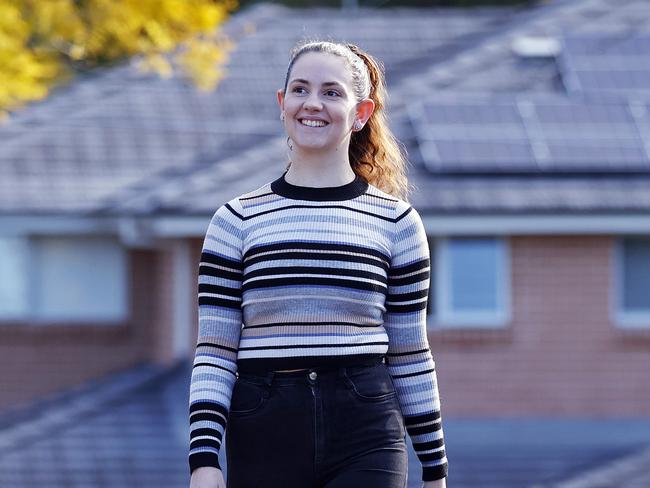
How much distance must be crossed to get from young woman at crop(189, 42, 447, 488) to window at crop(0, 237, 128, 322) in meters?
13.7

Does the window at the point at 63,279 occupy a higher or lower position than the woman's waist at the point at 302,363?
higher

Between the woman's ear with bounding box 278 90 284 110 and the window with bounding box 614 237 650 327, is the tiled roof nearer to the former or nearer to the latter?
the window with bounding box 614 237 650 327

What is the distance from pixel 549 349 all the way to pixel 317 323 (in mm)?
11197

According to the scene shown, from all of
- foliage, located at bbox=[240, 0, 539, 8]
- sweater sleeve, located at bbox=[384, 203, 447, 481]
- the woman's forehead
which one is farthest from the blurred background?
foliage, located at bbox=[240, 0, 539, 8]

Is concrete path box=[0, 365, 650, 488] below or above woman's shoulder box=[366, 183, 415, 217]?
below

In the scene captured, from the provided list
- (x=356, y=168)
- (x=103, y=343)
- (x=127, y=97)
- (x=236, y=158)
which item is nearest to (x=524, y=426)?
(x=236, y=158)

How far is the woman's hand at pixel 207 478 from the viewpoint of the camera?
405cm

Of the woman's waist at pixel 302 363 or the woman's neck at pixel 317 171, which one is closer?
the woman's waist at pixel 302 363

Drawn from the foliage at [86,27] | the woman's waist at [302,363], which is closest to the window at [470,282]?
the foliage at [86,27]

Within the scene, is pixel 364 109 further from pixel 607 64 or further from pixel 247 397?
pixel 607 64

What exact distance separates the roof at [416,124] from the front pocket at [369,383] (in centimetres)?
1036

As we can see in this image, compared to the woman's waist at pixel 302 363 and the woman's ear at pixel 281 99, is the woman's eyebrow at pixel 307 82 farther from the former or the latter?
the woman's waist at pixel 302 363

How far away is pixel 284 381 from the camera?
409 centimetres

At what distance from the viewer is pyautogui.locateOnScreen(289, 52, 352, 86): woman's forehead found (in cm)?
424
